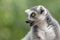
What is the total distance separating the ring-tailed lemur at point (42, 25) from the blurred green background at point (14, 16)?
156cm

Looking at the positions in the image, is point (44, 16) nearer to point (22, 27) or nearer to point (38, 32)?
point (38, 32)

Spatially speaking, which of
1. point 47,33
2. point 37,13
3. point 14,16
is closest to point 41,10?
point 37,13

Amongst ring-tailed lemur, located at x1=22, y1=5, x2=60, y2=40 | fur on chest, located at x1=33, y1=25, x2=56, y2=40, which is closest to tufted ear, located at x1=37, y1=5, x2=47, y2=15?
ring-tailed lemur, located at x1=22, y1=5, x2=60, y2=40

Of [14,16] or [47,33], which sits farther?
[14,16]

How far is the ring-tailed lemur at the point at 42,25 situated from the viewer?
400 cm

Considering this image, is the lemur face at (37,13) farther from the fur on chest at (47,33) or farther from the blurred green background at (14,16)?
the blurred green background at (14,16)

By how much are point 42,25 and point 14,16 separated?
6.84 feet

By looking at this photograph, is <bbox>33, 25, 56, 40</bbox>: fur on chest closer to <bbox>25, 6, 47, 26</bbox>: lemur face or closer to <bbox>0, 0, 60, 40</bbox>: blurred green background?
<bbox>25, 6, 47, 26</bbox>: lemur face

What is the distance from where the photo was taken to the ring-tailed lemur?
4.00 meters

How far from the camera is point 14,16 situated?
6.11 m

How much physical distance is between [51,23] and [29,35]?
26 centimetres

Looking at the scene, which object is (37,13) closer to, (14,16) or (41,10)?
(41,10)

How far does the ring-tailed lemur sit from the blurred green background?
156 cm

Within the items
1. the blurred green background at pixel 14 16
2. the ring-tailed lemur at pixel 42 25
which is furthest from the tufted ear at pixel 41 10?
the blurred green background at pixel 14 16
